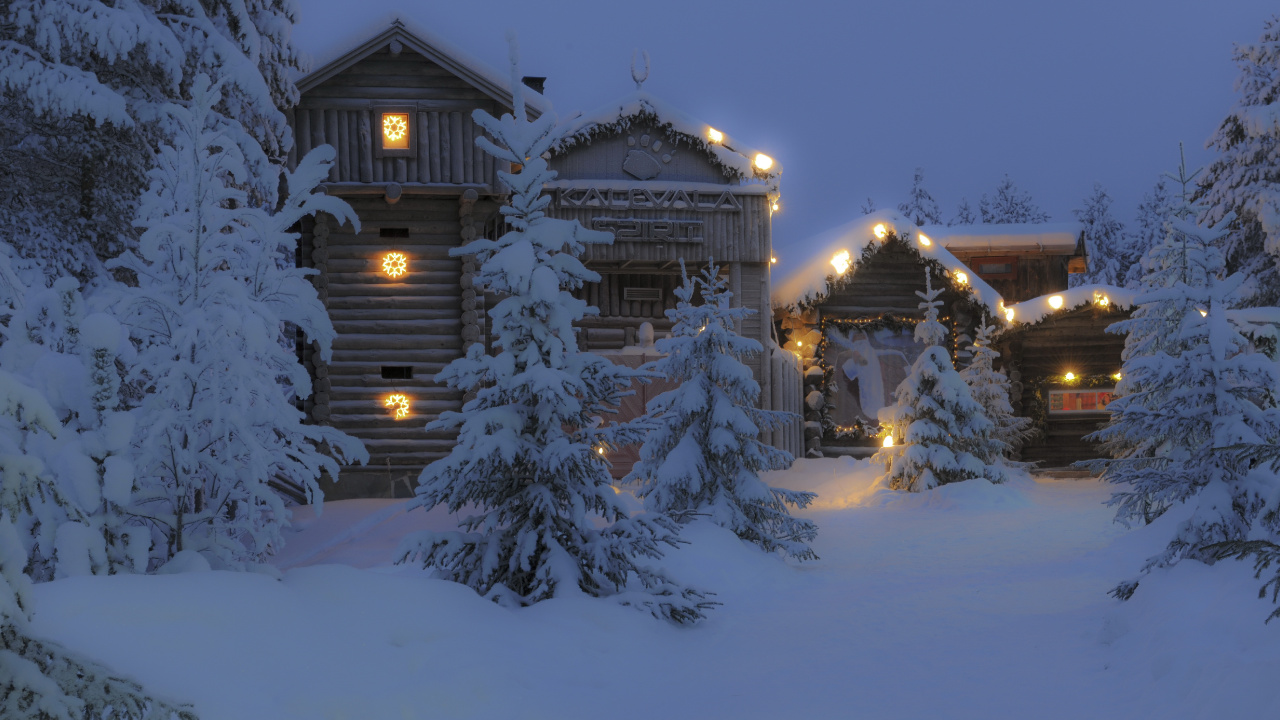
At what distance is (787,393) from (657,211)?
5617 mm

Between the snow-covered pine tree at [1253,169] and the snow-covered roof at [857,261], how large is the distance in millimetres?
5380

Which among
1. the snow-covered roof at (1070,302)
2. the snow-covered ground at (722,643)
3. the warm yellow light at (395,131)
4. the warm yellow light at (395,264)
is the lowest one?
the snow-covered ground at (722,643)

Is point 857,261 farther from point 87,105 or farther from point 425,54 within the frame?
point 87,105

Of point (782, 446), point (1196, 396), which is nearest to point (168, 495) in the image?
point (1196, 396)

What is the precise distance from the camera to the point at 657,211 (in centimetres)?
2344

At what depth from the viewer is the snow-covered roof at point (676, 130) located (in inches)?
913

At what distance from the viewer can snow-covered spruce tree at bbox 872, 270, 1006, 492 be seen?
20359mm

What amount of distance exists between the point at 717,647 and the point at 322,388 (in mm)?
14663

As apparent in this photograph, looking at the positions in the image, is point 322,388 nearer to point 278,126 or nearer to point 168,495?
point 278,126

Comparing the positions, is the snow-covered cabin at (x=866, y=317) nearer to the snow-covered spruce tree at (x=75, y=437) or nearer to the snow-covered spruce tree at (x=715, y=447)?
the snow-covered spruce tree at (x=715, y=447)

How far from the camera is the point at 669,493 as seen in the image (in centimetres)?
1241

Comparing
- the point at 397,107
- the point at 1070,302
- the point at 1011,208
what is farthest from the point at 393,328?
the point at 1011,208

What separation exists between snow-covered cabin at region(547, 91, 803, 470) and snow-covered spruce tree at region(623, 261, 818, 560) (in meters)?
10.3

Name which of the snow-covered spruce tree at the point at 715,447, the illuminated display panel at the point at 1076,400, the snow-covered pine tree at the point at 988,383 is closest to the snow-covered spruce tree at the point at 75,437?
the snow-covered spruce tree at the point at 715,447
